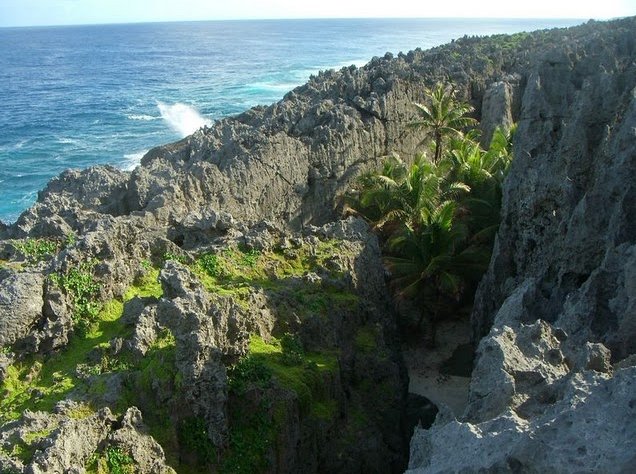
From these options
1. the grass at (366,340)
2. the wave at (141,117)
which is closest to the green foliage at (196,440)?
the grass at (366,340)

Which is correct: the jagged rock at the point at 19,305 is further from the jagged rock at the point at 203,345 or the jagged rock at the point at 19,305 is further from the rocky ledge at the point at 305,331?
the jagged rock at the point at 203,345

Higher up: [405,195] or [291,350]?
[405,195]

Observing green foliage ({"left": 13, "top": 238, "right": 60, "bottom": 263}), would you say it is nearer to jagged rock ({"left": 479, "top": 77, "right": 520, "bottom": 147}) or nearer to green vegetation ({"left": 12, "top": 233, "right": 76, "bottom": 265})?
green vegetation ({"left": 12, "top": 233, "right": 76, "bottom": 265})

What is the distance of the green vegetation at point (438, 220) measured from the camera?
25531 mm

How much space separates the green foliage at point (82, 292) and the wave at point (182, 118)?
64.3m

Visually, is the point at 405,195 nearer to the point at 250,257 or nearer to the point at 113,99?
the point at 250,257

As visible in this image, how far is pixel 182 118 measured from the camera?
3531 inches

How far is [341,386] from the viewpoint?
1816cm

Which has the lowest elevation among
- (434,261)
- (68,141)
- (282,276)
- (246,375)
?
(68,141)

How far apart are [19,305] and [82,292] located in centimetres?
174

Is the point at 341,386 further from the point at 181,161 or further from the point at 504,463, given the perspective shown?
the point at 181,161

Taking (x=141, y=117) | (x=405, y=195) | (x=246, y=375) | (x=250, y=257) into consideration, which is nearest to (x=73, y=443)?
(x=246, y=375)

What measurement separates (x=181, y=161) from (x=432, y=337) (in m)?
15.1

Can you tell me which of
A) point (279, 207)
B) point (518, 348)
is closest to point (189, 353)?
point (518, 348)
